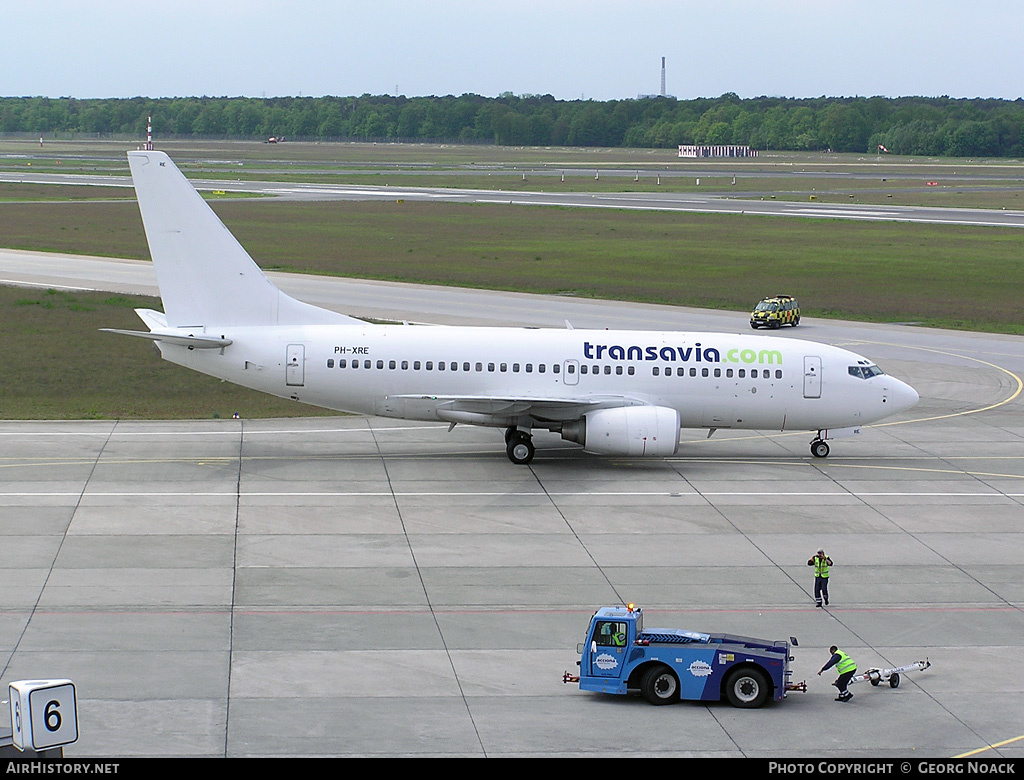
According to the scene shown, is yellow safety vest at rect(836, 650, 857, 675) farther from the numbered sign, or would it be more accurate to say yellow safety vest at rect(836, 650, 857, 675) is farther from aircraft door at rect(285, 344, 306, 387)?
aircraft door at rect(285, 344, 306, 387)

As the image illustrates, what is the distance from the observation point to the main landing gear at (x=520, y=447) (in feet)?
134

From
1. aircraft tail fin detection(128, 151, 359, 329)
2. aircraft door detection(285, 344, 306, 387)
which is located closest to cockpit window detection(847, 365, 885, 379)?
aircraft door detection(285, 344, 306, 387)

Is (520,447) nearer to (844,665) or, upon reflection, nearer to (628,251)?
(844,665)

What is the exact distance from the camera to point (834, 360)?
42.3 m

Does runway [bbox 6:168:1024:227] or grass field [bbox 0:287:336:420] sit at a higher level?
runway [bbox 6:168:1024:227]

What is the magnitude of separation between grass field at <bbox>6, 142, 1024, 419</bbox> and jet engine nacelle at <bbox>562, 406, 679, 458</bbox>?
15.1 metres

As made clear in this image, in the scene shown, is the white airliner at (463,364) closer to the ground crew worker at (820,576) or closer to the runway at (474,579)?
the runway at (474,579)

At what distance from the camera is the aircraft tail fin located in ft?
132

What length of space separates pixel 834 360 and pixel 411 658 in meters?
23.2

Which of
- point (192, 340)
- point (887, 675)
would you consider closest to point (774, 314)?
point (192, 340)

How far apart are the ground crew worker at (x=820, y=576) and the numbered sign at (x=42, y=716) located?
19088mm

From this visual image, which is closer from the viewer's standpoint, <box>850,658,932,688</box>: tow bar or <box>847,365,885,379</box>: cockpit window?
<box>850,658,932,688</box>: tow bar

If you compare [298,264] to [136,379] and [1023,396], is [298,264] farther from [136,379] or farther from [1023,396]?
[1023,396]

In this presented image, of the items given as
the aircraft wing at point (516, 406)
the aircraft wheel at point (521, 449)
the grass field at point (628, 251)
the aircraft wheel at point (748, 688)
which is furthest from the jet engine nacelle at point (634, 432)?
the grass field at point (628, 251)
